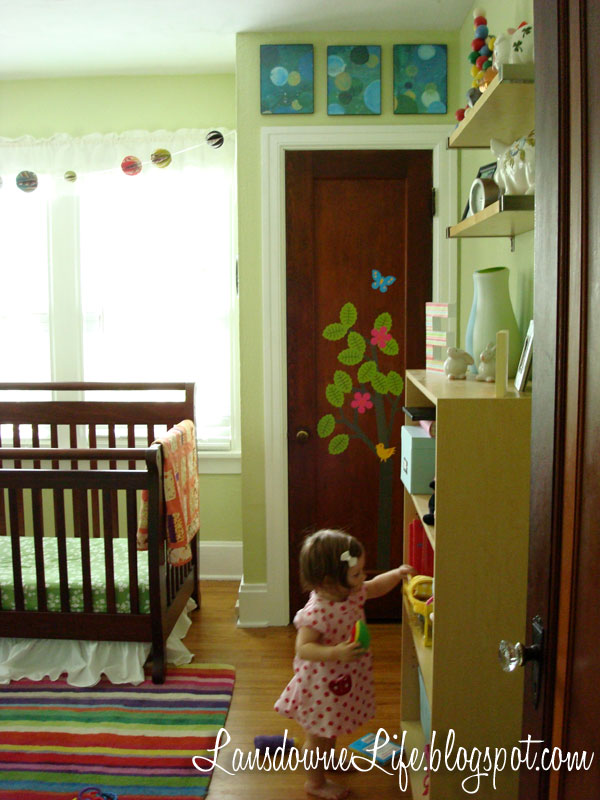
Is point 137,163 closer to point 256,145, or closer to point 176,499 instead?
point 256,145

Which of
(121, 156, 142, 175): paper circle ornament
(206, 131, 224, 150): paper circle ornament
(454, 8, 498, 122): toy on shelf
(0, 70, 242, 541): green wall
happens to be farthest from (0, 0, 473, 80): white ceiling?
(454, 8, 498, 122): toy on shelf

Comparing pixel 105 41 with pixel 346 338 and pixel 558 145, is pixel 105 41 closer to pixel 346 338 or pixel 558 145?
pixel 346 338

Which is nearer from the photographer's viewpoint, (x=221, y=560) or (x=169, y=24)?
(x=169, y=24)

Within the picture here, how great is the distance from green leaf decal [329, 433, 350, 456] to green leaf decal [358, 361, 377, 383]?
0.25m

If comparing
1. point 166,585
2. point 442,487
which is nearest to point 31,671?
point 166,585

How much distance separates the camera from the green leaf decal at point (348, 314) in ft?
10.1

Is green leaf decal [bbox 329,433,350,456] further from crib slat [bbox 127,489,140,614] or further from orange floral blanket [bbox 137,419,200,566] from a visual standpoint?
crib slat [bbox 127,489,140,614]

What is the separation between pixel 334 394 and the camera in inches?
122

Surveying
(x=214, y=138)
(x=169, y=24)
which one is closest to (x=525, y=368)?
(x=169, y=24)

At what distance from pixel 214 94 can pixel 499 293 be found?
7.31 ft

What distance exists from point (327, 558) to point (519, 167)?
41.0 inches

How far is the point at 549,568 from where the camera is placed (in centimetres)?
94

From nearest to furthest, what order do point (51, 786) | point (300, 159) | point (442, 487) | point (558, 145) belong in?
point (558, 145) → point (442, 487) → point (51, 786) → point (300, 159)

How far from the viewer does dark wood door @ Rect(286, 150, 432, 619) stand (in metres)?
3.03
